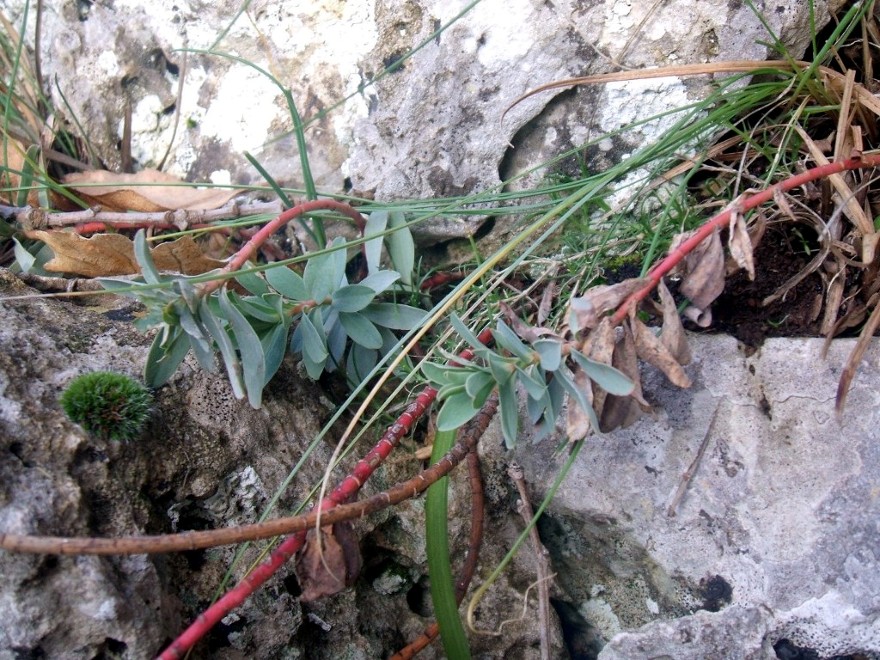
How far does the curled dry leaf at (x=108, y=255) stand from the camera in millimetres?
1708

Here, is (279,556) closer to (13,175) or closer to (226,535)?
(226,535)

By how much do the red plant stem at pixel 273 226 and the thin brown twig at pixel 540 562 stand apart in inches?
27.9

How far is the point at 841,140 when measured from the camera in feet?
4.95

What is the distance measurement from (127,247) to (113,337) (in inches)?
11.3

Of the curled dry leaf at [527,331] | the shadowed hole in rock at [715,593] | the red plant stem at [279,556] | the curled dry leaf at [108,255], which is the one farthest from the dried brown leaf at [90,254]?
the shadowed hole in rock at [715,593]

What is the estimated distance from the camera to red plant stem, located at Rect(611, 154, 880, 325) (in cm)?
126

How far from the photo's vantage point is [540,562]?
147 cm

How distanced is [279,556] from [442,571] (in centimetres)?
37

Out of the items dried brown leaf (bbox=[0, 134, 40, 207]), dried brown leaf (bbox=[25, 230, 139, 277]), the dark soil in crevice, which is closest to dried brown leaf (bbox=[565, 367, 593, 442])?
the dark soil in crevice

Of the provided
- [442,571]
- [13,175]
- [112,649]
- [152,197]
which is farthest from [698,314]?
[13,175]

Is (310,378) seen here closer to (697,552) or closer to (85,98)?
(697,552)

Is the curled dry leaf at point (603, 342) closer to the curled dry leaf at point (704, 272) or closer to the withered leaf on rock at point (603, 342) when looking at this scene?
the withered leaf on rock at point (603, 342)

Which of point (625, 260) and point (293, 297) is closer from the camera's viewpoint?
point (293, 297)

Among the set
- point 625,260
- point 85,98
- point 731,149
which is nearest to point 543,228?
point 625,260
